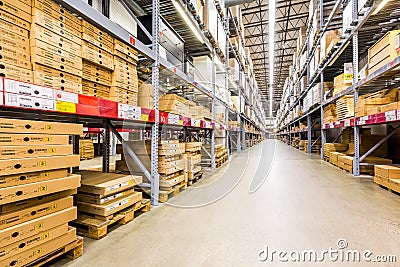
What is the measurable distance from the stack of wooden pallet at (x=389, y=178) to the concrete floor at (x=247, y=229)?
0.42 ft

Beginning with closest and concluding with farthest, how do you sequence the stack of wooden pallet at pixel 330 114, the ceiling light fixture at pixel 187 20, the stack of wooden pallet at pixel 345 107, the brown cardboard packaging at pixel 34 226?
1. the brown cardboard packaging at pixel 34 226
2. the ceiling light fixture at pixel 187 20
3. the stack of wooden pallet at pixel 345 107
4. the stack of wooden pallet at pixel 330 114

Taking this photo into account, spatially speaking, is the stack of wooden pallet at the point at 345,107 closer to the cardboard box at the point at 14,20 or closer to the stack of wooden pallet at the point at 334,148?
the stack of wooden pallet at the point at 334,148

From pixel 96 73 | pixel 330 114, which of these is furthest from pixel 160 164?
pixel 330 114

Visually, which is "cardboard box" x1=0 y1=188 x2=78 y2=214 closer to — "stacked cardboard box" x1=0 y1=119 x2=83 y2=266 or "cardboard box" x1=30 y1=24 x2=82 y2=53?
"stacked cardboard box" x1=0 y1=119 x2=83 y2=266

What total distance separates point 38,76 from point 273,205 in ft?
8.95

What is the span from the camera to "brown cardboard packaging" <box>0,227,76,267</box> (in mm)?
1233

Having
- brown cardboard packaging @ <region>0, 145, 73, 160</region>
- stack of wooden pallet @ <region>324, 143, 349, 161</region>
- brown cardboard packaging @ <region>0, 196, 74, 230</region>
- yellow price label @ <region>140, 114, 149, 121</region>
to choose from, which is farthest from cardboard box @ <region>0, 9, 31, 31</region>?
stack of wooden pallet @ <region>324, 143, 349, 161</region>

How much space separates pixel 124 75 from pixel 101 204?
1.37 meters

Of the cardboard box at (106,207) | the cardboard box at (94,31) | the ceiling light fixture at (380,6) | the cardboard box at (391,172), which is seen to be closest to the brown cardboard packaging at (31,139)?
the cardboard box at (106,207)

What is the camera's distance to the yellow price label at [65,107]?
149 cm

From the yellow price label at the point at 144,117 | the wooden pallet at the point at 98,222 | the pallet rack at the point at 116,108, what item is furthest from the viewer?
the yellow price label at the point at 144,117

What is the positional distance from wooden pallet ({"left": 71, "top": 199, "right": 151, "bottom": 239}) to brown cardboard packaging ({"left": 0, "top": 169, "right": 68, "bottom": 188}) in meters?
0.57

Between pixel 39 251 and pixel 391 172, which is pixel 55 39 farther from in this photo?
pixel 391 172

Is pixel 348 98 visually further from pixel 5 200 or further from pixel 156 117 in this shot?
pixel 5 200
